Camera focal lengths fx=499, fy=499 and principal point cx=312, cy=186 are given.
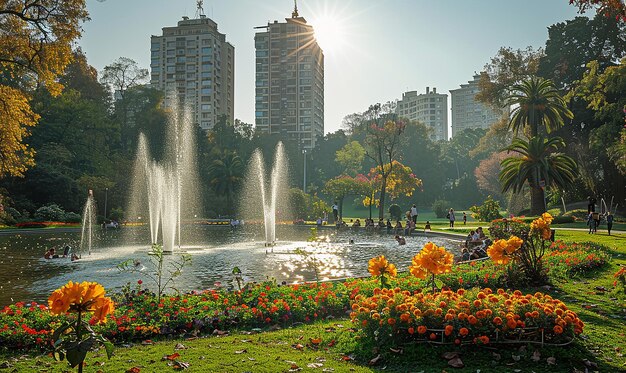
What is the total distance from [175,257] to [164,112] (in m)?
53.1

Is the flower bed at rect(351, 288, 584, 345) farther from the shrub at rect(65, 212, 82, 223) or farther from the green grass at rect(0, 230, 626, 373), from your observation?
the shrub at rect(65, 212, 82, 223)

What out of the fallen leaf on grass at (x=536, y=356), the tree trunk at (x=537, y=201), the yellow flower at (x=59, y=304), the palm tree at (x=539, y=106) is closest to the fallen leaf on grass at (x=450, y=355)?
the fallen leaf on grass at (x=536, y=356)

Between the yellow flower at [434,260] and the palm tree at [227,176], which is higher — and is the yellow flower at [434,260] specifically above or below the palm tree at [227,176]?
below

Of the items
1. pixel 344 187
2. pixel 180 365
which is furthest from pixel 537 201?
pixel 180 365

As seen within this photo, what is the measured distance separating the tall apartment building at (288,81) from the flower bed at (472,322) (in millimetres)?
114763

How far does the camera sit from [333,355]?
21.9 feet

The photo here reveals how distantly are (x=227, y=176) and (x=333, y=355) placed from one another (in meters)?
57.1

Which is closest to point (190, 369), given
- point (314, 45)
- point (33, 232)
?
point (33, 232)

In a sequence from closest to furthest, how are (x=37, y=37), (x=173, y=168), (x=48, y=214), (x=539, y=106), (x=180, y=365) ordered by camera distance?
(x=180, y=365) → (x=37, y=37) → (x=539, y=106) → (x=48, y=214) → (x=173, y=168)

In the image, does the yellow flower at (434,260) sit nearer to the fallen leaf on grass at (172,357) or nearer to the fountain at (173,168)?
the fallen leaf on grass at (172,357)

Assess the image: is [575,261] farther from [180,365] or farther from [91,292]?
[91,292]

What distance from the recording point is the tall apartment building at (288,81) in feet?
398

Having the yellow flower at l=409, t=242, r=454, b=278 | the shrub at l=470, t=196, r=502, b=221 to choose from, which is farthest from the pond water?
the shrub at l=470, t=196, r=502, b=221

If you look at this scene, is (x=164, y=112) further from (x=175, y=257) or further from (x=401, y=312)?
(x=401, y=312)
